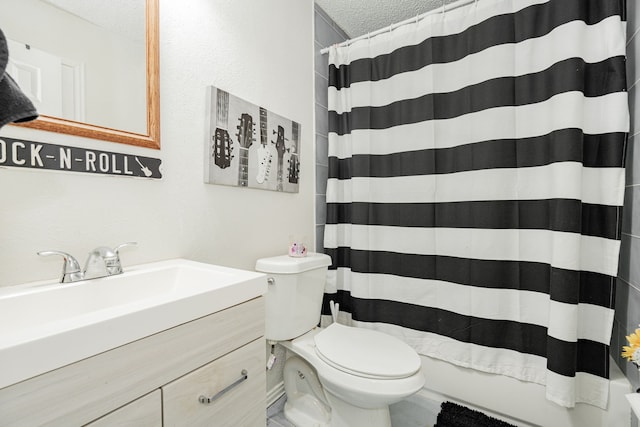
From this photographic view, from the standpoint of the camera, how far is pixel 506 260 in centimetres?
134

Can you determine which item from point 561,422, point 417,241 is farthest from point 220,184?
point 561,422

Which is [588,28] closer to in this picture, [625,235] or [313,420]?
[625,235]

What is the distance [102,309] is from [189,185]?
54 cm

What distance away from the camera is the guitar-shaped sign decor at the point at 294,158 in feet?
5.15

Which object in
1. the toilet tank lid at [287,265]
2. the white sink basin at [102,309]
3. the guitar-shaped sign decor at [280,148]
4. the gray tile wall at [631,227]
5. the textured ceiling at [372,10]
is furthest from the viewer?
the textured ceiling at [372,10]

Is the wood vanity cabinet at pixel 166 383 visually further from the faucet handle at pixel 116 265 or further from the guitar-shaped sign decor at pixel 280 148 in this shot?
the guitar-shaped sign decor at pixel 280 148

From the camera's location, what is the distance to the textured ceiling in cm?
171

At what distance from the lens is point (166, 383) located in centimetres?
58

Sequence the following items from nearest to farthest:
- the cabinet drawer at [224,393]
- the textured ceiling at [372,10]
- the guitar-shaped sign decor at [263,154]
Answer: the cabinet drawer at [224,393], the guitar-shaped sign decor at [263,154], the textured ceiling at [372,10]

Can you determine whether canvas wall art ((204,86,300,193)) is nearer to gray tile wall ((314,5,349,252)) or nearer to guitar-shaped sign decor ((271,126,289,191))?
guitar-shaped sign decor ((271,126,289,191))

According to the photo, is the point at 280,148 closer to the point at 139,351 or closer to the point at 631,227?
the point at 139,351

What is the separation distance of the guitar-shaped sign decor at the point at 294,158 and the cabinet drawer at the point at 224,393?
0.96 meters

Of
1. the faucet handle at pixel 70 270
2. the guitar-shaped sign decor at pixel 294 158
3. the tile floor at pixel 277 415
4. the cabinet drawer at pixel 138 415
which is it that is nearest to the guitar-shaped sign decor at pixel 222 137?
the guitar-shaped sign decor at pixel 294 158

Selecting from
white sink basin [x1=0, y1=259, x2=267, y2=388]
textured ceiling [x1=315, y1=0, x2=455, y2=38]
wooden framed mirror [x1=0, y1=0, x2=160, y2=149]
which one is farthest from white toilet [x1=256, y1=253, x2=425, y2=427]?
textured ceiling [x1=315, y1=0, x2=455, y2=38]
